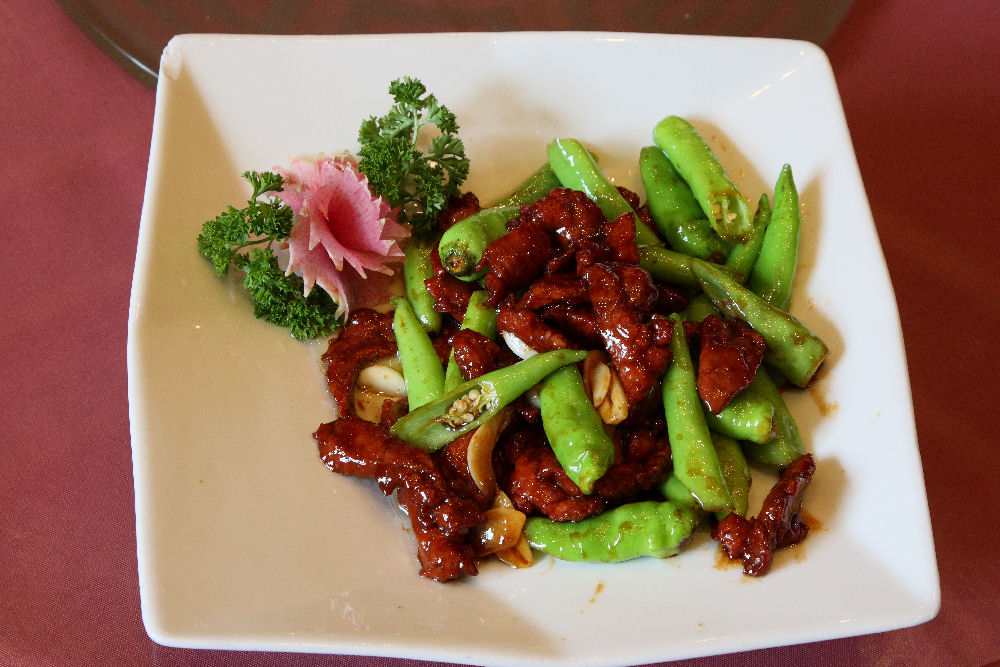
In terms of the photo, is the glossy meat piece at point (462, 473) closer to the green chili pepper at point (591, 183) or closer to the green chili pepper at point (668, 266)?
the green chili pepper at point (668, 266)

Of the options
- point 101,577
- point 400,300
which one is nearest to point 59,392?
point 101,577

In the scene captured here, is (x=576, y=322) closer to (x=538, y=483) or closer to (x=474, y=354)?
(x=474, y=354)

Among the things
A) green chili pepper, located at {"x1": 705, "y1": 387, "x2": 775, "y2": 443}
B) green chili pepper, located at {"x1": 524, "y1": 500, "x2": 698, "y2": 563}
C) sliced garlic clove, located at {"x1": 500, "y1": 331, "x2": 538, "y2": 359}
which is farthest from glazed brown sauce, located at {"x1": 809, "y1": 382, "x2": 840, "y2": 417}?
sliced garlic clove, located at {"x1": 500, "y1": 331, "x2": 538, "y2": 359}

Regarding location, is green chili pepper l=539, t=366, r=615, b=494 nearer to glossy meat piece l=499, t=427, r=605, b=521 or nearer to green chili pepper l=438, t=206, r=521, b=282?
glossy meat piece l=499, t=427, r=605, b=521

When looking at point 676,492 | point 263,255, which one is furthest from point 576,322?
point 263,255

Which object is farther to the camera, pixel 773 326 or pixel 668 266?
pixel 668 266
